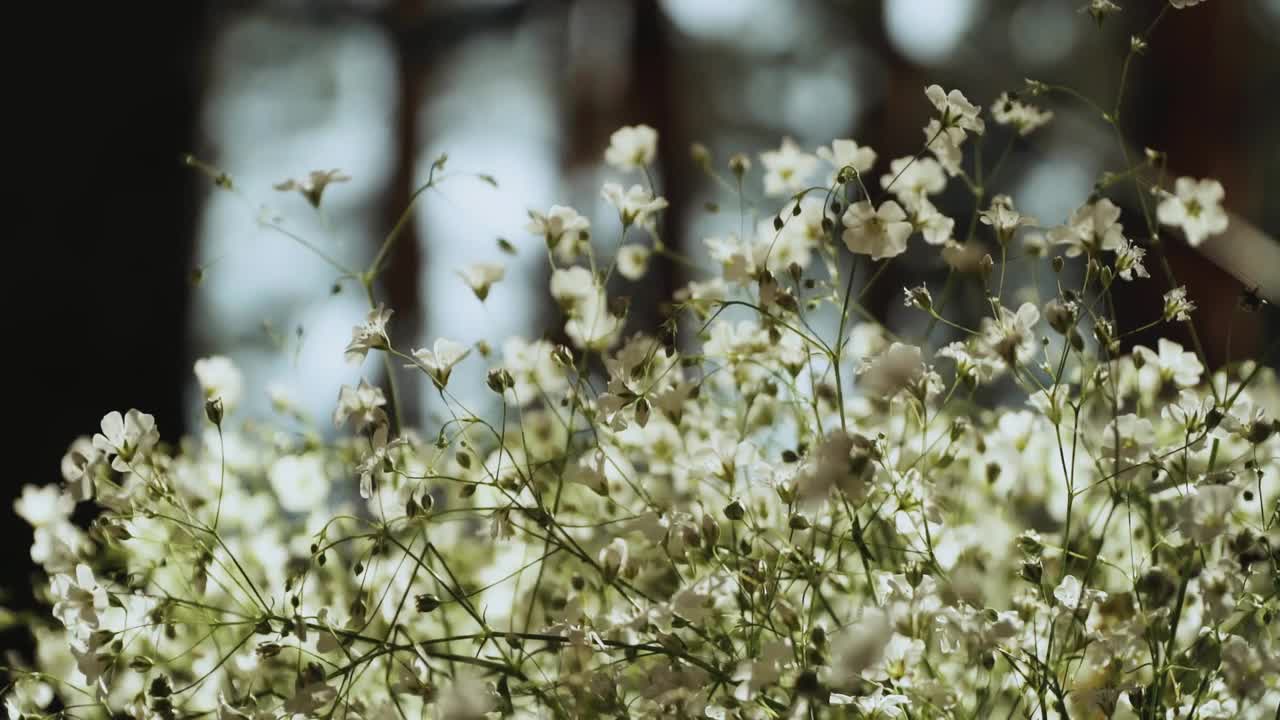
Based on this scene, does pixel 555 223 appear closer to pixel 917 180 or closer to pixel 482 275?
pixel 482 275

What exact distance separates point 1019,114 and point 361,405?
0.39m

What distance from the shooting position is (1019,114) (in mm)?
661

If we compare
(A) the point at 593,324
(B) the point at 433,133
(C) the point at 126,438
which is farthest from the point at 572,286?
(B) the point at 433,133

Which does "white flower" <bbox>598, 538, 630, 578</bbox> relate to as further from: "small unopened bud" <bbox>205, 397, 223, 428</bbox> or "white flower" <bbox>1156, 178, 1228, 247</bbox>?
"white flower" <bbox>1156, 178, 1228, 247</bbox>

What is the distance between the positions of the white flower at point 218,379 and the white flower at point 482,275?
151 mm

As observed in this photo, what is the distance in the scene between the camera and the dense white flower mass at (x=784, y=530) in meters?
0.47

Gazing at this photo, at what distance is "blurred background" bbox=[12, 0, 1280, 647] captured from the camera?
8.13 ft

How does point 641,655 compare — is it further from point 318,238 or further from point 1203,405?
point 318,238

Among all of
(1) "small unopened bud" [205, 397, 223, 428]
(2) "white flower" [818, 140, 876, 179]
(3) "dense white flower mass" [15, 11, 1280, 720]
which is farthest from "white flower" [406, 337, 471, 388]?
(2) "white flower" [818, 140, 876, 179]

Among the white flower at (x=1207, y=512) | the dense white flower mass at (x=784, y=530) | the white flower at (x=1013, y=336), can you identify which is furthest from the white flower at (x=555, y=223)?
the white flower at (x=1207, y=512)

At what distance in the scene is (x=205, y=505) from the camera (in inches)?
28.5

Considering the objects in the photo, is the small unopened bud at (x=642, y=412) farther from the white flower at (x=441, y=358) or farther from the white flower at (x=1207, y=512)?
the white flower at (x=1207, y=512)

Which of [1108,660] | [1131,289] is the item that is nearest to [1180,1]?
[1108,660]

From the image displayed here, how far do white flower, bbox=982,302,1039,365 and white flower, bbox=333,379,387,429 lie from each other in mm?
273
